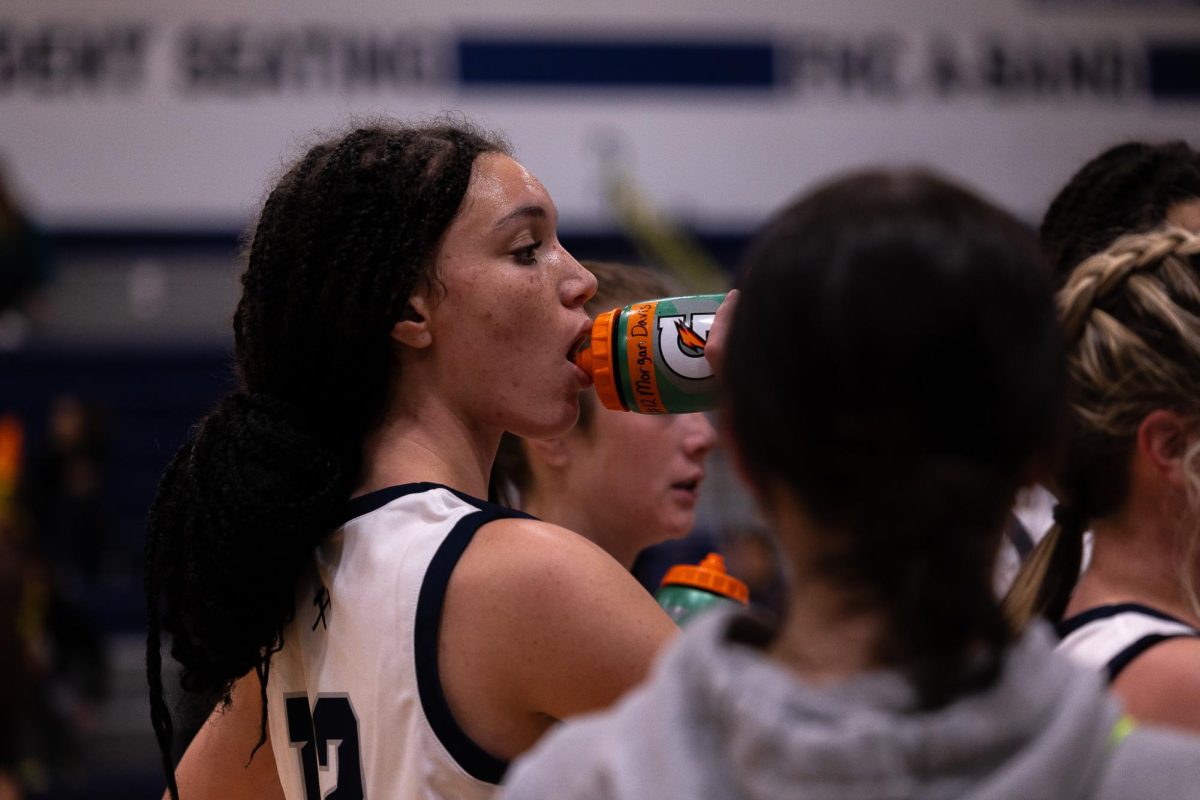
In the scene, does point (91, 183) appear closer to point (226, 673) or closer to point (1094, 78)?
point (1094, 78)

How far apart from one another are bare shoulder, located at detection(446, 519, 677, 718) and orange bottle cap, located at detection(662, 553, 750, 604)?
1.81 feet

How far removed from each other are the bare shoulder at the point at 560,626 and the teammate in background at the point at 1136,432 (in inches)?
16.2

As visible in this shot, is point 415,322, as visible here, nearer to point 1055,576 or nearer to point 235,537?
point 235,537

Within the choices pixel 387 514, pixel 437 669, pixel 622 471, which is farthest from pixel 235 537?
pixel 622 471

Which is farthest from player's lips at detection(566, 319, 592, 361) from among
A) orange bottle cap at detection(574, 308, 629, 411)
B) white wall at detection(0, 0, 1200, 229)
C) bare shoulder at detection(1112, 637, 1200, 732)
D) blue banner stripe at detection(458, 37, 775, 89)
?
blue banner stripe at detection(458, 37, 775, 89)

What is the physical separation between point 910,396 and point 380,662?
2.49 ft

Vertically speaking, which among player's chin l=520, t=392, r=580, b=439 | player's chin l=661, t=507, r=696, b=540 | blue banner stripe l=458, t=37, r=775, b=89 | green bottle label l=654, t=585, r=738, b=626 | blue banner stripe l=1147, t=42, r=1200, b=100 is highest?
player's chin l=520, t=392, r=580, b=439

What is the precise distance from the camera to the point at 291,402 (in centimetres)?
156

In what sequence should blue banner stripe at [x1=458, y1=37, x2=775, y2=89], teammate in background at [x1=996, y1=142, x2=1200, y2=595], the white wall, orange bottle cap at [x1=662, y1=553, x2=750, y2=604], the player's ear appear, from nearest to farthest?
the player's ear, teammate in background at [x1=996, y1=142, x2=1200, y2=595], orange bottle cap at [x1=662, y1=553, x2=750, y2=604], the white wall, blue banner stripe at [x1=458, y1=37, x2=775, y2=89]

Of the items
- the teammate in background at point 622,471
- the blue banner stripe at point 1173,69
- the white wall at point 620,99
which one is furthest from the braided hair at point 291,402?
the blue banner stripe at point 1173,69

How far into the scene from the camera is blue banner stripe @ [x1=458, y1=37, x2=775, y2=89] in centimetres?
844

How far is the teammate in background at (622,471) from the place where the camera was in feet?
7.09

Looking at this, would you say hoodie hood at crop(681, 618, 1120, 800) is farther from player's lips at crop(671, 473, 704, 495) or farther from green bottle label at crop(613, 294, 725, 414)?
player's lips at crop(671, 473, 704, 495)

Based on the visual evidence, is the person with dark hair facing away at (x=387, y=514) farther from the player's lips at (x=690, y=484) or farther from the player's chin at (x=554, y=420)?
the player's lips at (x=690, y=484)
